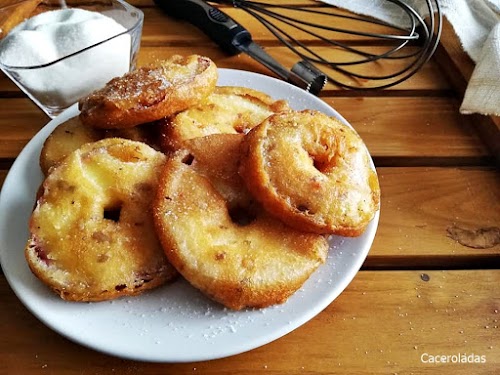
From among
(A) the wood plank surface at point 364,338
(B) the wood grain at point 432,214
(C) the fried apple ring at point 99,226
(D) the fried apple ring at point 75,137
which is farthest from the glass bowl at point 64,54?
(B) the wood grain at point 432,214

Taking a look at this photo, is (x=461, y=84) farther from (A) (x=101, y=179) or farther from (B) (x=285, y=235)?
(A) (x=101, y=179)

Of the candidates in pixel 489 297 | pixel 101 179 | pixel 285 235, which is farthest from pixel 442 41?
pixel 101 179

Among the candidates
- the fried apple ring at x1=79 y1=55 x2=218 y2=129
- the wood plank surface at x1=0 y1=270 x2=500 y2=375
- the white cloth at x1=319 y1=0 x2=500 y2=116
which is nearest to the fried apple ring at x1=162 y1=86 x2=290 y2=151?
the fried apple ring at x1=79 y1=55 x2=218 y2=129

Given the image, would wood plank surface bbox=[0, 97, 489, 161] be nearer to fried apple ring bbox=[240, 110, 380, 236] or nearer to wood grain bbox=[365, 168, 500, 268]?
wood grain bbox=[365, 168, 500, 268]

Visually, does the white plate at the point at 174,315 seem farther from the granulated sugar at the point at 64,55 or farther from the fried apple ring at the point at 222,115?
the granulated sugar at the point at 64,55

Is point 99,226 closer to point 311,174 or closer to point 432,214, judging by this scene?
point 311,174

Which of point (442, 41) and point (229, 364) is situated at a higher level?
point (442, 41)
